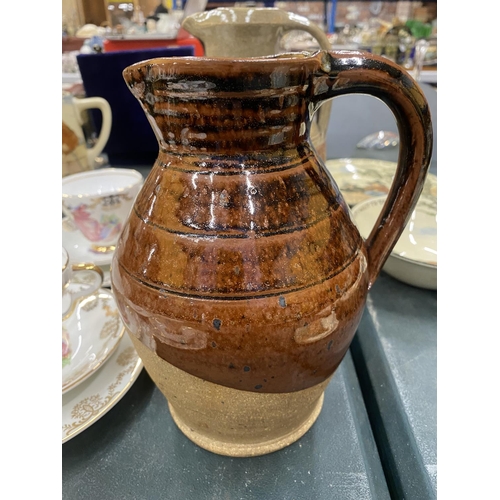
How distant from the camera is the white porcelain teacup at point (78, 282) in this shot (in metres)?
0.54

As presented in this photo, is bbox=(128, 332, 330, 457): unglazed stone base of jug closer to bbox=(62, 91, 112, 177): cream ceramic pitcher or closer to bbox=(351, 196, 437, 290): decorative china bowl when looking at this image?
bbox=(351, 196, 437, 290): decorative china bowl

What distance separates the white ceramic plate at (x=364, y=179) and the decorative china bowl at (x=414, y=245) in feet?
0.30

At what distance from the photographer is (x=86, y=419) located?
481 mm

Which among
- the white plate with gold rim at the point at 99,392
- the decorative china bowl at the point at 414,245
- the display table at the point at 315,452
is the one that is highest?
the decorative china bowl at the point at 414,245

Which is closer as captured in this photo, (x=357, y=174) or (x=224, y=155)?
(x=224, y=155)

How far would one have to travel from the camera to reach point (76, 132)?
43.3 inches

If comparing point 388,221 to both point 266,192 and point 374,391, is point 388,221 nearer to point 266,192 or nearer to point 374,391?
point 266,192

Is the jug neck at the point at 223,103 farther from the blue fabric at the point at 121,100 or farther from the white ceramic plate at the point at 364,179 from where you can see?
the blue fabric at the point at 121,100

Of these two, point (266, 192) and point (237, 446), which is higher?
point (266, 192)

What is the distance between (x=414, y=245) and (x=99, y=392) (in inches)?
24.1

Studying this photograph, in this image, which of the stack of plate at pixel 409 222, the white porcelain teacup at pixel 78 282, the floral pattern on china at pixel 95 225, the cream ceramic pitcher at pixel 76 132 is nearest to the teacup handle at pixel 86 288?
the white porcelain teacup at pixel 78 282

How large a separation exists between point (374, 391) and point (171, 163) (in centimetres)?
42

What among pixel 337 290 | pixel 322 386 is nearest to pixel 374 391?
pixel 322 386

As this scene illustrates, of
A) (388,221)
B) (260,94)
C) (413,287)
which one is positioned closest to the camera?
(260,94)
